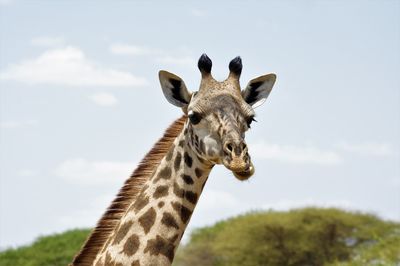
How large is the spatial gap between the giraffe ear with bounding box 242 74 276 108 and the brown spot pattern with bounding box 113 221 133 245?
5.42 ft

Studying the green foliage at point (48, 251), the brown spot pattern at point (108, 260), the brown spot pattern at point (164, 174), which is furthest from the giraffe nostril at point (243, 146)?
the green foliage at point (48, 251)

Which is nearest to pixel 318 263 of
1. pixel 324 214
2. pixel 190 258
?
pixel 324 214

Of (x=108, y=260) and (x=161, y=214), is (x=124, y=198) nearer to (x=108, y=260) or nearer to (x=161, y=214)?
(x=161, y=214)

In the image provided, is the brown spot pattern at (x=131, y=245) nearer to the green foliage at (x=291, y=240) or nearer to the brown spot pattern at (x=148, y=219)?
the brown spot pattern at (x=148, y=219)

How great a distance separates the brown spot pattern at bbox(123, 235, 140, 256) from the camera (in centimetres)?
884

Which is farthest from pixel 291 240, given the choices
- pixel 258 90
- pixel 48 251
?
pixel 258 90

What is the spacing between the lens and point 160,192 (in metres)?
9.06

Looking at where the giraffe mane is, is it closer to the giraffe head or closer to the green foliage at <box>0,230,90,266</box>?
the giraffe head

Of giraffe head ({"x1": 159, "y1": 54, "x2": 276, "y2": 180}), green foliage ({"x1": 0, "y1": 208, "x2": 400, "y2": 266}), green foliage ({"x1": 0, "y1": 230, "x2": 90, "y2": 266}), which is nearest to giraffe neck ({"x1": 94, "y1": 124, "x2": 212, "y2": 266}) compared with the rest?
giraffe head ({"x1": 159, "y1": 54, "x2": 276, "y2": 180})

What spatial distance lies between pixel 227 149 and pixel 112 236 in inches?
56.9

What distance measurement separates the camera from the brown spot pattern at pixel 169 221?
29.2ft

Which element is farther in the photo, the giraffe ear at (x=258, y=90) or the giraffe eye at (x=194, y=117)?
the giraffe ear at (x=258, y=90)

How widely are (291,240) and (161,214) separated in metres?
33.2

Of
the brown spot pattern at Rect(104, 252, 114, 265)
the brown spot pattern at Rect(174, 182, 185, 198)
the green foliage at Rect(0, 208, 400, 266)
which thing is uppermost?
the brown spot pattern at Rect(174, 182, 185, 198)
